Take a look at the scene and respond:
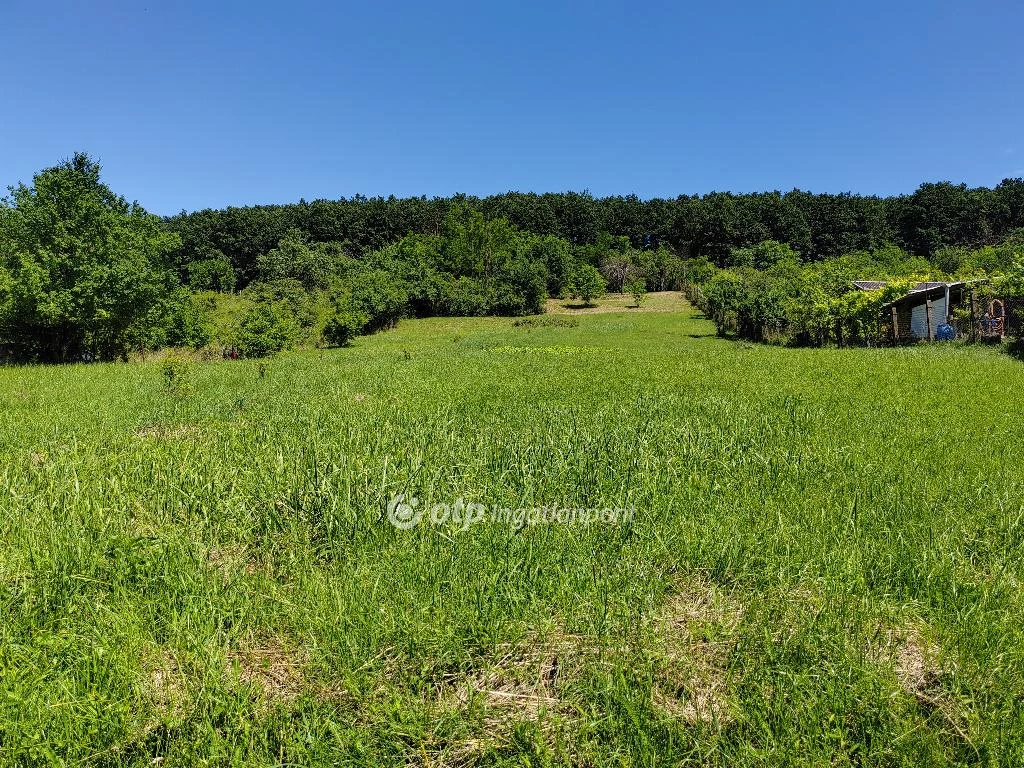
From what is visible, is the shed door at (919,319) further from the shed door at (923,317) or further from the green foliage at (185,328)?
the green foliage at (185,328)

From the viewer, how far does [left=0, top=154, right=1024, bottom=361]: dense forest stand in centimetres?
2570

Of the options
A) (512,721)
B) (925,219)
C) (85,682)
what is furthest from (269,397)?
(925,219)

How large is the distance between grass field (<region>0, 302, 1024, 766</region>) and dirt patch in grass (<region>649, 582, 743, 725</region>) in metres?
0.02

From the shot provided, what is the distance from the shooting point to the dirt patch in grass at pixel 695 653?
2.75 meters

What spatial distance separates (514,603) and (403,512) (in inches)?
63.3

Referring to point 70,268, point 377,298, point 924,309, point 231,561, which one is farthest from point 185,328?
point 924,309

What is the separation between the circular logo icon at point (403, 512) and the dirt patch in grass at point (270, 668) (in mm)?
1405

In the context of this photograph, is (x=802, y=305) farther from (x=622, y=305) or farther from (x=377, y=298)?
(x=622, y=305)

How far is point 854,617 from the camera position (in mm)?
3297

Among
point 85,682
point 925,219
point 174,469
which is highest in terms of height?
point 925,219

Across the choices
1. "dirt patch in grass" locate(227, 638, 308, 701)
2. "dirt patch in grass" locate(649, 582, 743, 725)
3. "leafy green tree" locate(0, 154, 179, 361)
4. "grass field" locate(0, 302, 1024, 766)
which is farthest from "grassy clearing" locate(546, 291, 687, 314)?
"dirt patch in grass" locate(227, 638, 308, 701)

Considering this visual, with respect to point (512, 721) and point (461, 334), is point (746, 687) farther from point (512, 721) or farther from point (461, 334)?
point (461, 334)

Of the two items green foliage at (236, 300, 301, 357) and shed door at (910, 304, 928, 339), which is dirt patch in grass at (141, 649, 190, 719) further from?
shed door at (910, 304, 928, 339)

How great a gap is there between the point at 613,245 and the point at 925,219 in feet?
194
